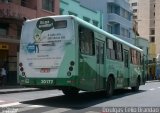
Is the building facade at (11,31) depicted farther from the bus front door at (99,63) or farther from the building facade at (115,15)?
the building facade at (115,15)

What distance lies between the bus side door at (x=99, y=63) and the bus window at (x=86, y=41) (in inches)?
25.2

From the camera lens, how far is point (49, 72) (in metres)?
16.4

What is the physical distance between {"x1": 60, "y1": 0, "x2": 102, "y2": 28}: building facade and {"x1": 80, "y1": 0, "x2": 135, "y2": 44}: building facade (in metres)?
2.76

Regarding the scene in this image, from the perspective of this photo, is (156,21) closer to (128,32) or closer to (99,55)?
(128,32)

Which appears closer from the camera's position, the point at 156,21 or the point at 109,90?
the point at 109,90

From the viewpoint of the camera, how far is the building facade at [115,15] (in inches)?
2313

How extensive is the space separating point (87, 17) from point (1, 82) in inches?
854

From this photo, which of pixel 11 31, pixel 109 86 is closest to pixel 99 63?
pixel 109 86

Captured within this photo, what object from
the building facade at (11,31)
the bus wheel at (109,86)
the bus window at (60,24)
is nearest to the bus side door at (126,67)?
the bus wheel at (109,86)

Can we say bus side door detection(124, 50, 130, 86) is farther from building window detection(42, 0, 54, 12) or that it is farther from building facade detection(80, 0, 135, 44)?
building facade detection(80, 0, 135, 44)

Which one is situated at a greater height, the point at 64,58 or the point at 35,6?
the point at 35,6

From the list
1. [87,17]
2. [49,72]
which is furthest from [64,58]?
[87,17]

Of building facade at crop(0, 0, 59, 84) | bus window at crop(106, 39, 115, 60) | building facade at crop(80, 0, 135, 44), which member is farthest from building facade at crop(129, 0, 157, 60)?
bus window at crop(106, 39, 115, 60)

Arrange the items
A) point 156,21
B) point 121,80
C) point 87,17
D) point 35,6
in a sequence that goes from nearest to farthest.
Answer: point 121,80
point 35,6
point 87,17
point 156,21
